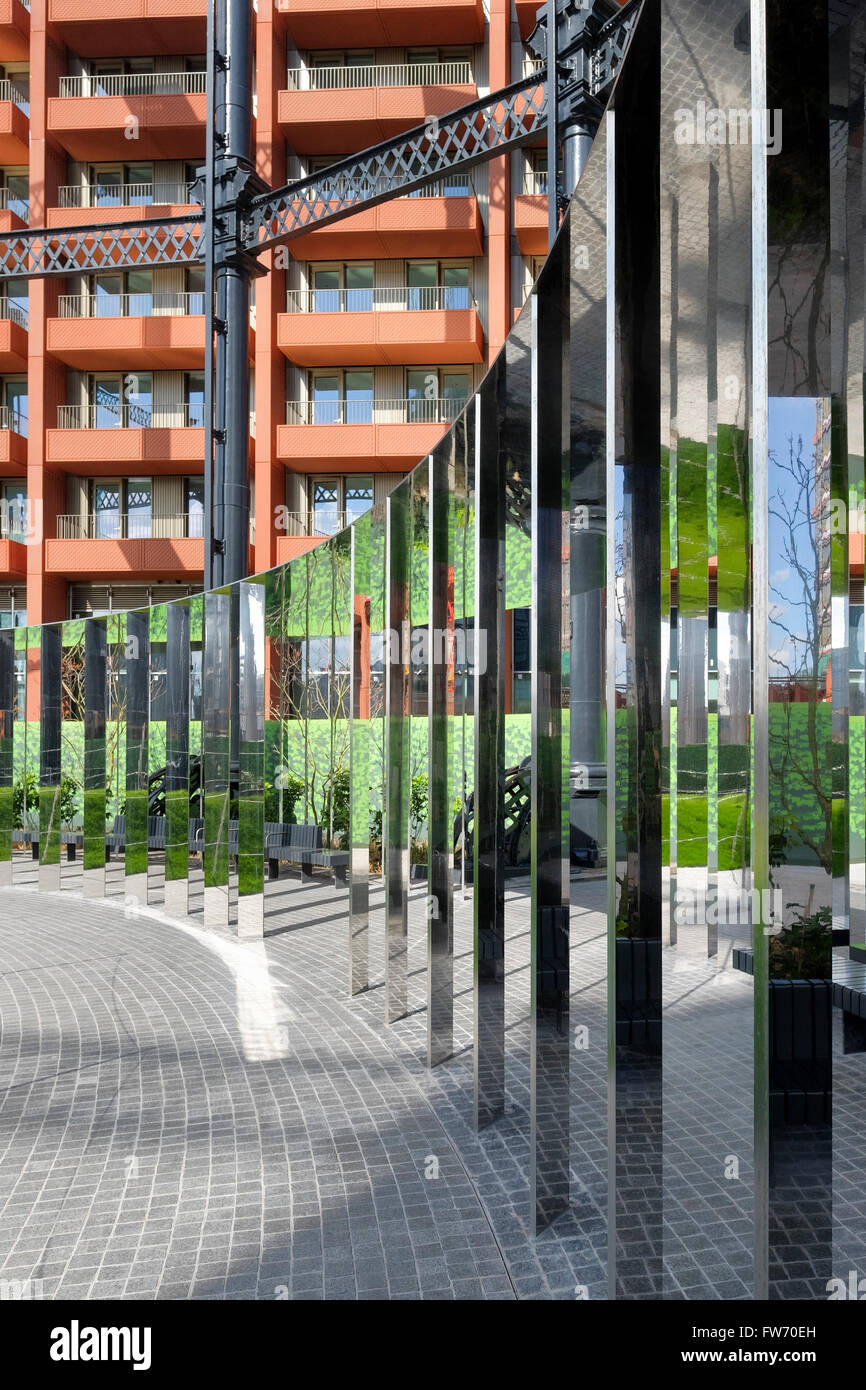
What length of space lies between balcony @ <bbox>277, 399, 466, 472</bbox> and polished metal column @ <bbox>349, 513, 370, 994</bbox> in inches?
593

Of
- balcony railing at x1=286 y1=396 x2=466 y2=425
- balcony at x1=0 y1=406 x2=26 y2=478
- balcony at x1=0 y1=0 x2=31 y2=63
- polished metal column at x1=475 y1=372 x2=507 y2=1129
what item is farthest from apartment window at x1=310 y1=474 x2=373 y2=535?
polished metal column at x1=475 y1=372 x2=507 y2=1129

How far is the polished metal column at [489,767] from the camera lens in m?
4.70

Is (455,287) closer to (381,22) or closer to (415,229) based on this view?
(415,229)

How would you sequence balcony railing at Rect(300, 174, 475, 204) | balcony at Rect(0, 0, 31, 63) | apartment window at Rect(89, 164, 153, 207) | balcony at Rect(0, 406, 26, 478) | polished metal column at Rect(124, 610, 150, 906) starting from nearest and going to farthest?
polished metal column at Rect(124, 610, 150, 906), balcony railing at Rect(300, 174, 475, 204), balcony at Rect(0, 0, 31, 63), balcony at Rect(0, 406, 26, 478), apartment window at Rect(89, 164, 153, 207)

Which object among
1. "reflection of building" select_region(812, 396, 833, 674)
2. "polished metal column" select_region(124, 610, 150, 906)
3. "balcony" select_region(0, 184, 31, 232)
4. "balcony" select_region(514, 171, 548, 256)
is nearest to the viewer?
"reflection of building" select_region(812, 396, 833, 674)

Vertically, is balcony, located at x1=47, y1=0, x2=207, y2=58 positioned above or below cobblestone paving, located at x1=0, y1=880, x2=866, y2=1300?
above

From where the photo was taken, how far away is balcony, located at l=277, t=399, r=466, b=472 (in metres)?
23.4

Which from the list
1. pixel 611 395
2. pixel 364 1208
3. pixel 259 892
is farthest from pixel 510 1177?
pixel 259 892

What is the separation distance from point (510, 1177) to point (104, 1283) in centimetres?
167

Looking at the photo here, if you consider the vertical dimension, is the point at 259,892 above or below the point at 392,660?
below

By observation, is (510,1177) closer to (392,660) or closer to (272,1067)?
(272,1067)

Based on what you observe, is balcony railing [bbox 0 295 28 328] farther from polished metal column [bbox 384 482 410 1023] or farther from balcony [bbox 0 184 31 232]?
polished metal column [bbox 384 482 410 1023]

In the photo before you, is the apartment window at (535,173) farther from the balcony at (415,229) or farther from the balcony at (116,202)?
the balcony at (116,202)

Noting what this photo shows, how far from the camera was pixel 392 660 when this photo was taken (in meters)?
6.93
